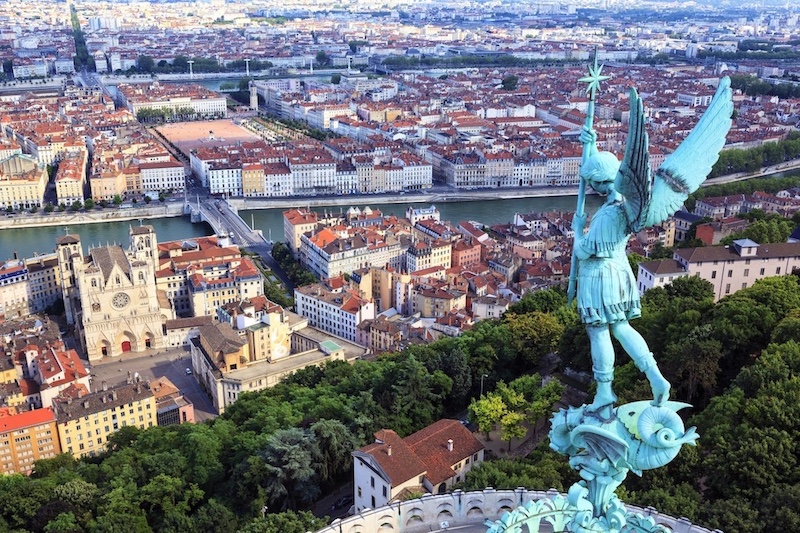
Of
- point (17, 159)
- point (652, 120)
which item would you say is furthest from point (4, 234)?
point (652, 120)

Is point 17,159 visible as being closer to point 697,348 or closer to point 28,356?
point 28,356

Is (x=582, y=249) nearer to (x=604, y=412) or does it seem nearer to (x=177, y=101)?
(x=604, y=412)

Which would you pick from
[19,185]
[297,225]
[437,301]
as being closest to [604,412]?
[437,301]

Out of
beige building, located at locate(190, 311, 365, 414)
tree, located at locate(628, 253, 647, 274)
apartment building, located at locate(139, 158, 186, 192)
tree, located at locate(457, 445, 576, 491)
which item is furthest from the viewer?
apartment building, located at locate(139, 158, 186, 192)

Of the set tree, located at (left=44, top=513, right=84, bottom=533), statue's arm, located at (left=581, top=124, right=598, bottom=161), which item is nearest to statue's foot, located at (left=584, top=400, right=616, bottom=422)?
statue's arm, located at (left=581, top=124, right=598, bottom=161)

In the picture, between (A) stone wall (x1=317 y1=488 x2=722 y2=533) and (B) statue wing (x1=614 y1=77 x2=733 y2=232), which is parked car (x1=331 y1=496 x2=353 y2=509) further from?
(B) statue wing (x1=614 y1=77 x2=733 y2=232)

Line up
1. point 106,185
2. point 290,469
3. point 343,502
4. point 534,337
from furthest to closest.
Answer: point 106,185, point 534,337, point 343,502, point 290,469

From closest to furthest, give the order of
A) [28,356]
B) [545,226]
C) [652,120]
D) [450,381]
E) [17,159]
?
[450,381] → [28,356] → [545,226] → [17,159] → [652,120]
